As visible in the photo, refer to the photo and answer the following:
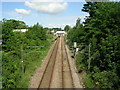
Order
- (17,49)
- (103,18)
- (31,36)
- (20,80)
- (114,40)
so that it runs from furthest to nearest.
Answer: (31,36) → (17,49) → (20,80) → (103,18) → (114,40)

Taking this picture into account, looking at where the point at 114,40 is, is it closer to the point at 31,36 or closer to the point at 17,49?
the point at 17,49

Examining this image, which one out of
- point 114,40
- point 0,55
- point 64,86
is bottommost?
point 64,86

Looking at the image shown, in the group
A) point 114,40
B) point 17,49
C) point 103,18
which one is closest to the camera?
point 114,40

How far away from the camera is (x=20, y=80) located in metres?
13.6

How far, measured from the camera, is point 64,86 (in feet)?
41.7

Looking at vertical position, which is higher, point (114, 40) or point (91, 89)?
point (114, 40)

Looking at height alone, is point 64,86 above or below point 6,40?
below

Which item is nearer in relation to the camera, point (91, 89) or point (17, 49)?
point (91, 89)

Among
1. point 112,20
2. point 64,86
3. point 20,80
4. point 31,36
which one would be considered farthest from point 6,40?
point 31,36

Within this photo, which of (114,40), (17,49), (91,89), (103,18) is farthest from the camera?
(17,49)

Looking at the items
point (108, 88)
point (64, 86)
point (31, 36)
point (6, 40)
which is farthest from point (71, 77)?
point (31, 36)

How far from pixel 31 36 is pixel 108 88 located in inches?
839

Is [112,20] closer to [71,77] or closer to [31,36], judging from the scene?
[71,77]

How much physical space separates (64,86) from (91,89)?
2497mm
